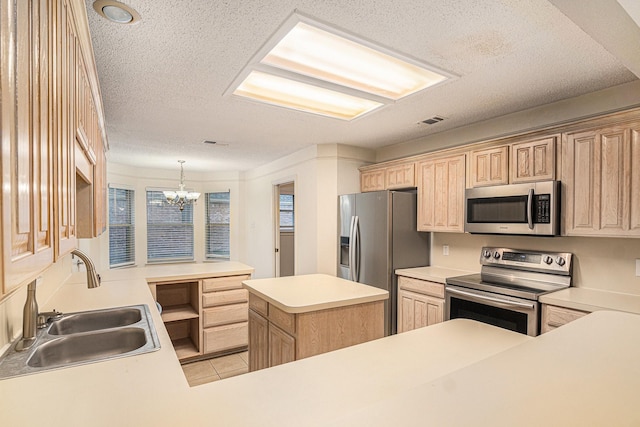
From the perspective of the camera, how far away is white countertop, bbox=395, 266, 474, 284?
10.5ft

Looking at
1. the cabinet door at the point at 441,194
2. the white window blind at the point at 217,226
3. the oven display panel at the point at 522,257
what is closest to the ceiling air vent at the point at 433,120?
the cabinet door at the point at 441,194

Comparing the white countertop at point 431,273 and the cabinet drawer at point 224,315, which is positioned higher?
the white countertop at point 431,273

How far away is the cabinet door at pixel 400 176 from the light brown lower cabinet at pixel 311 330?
194 centimetres

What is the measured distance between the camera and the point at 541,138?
2.64 m

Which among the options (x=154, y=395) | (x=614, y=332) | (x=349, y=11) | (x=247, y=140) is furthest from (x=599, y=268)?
(x=247, y=140)

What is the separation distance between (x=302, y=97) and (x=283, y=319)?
194 centimetres

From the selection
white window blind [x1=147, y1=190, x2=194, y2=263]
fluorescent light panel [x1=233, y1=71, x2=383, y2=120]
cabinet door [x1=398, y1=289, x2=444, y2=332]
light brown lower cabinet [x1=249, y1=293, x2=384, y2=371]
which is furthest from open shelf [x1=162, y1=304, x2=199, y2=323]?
white window blind [x1=147, y1=190, x2=194, y2=263]

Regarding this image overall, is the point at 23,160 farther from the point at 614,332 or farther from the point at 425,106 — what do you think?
the point at 425,106

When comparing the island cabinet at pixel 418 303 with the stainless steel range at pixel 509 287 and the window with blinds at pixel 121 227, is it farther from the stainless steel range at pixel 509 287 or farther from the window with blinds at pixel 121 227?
the window with blinds at pixel 121 227

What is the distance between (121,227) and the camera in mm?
6070

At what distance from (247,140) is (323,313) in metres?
2.84

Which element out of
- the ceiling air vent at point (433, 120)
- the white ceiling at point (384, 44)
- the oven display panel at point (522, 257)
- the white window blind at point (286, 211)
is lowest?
the oven display panel at point (522, 257)

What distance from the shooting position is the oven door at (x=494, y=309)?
2420 mm

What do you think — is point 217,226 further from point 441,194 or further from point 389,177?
point 441,194
